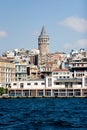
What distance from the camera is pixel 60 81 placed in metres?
134

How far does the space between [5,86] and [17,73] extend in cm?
1446

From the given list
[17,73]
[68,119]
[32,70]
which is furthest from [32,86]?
[68,119]

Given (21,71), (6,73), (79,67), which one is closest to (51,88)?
(79,67)

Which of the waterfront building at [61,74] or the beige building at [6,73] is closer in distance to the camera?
the waterfront building at [61,74]

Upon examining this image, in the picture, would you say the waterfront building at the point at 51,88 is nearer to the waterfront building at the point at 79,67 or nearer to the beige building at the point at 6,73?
the beige building at the point at 6,73

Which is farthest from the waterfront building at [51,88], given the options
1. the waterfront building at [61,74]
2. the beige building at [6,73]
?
the beige building at [6,73]

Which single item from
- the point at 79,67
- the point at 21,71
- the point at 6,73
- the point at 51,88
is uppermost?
the point at 79,67

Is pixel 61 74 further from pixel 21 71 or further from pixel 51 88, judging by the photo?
pixel 51 88

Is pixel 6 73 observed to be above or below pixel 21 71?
below

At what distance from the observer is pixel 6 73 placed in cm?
15350

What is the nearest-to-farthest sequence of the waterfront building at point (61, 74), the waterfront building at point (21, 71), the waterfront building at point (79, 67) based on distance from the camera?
the waterfront building at point (61, 74), the waterfront building at point (79, 67), the waterfront building at point (21, 71)

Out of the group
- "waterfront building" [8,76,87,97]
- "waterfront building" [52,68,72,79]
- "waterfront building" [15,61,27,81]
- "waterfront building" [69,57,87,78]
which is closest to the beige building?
"waterfront building" [15,61,27,81]

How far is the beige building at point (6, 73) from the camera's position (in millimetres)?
150500

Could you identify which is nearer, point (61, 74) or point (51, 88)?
point (51, 88)
